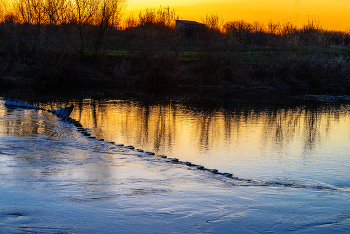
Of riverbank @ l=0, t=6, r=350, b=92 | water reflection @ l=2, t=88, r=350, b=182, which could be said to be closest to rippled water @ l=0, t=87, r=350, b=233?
water reflection @ l=2, t=88, r=350, b=182

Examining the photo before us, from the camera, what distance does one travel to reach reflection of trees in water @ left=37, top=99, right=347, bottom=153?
14.7 m

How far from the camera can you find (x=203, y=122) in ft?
60.4

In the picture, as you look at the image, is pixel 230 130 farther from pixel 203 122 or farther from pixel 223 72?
pixel 223 72

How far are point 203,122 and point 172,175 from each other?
9544 mm

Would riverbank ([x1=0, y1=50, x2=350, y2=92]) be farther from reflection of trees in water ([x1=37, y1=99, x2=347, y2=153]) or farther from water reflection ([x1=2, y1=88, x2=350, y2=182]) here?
reflection of trees in water ([x1=37, y1=99, x2=347, y2=153])

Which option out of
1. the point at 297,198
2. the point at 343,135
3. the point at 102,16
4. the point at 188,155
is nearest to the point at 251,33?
the point at 102,16

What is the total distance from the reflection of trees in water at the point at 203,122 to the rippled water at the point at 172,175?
7cm

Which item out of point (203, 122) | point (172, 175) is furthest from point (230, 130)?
point (172, 175)

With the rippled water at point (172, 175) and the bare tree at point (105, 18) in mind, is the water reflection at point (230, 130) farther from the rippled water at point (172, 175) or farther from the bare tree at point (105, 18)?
the bare tree at point (105, 18)

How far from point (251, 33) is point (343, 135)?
4222cm

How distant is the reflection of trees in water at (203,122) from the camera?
1472cm

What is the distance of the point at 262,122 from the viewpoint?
1912cm

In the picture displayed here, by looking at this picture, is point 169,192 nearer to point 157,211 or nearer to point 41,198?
point 157,211

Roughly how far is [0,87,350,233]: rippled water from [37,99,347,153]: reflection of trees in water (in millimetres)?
72
